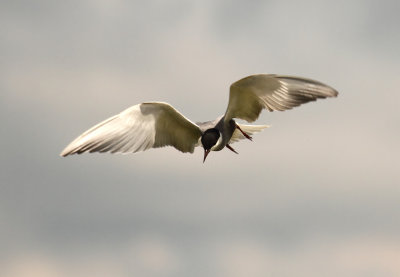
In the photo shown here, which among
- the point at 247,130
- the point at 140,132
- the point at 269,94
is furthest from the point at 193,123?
the point at 247,130

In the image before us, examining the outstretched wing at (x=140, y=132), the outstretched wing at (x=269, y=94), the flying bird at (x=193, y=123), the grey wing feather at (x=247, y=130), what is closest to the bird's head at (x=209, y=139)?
the flying bird at (x=193, y=123)

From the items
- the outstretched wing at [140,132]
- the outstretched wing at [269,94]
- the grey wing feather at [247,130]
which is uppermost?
the outstretched wing at [269,94]

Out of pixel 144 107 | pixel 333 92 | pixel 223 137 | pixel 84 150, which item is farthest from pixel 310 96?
pixel 84 150

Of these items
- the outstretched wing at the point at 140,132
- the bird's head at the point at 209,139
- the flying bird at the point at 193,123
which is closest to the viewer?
the outstretched wing at the point at 140,132

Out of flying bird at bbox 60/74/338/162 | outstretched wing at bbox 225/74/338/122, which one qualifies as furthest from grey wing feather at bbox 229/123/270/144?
outstretched wing at bbox 225/74/338/122

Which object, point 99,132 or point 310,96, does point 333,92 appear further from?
point 99,132

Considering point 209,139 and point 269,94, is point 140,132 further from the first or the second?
point 269,94

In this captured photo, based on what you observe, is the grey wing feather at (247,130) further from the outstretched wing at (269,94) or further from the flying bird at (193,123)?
the outstretched wing at (269,94)
